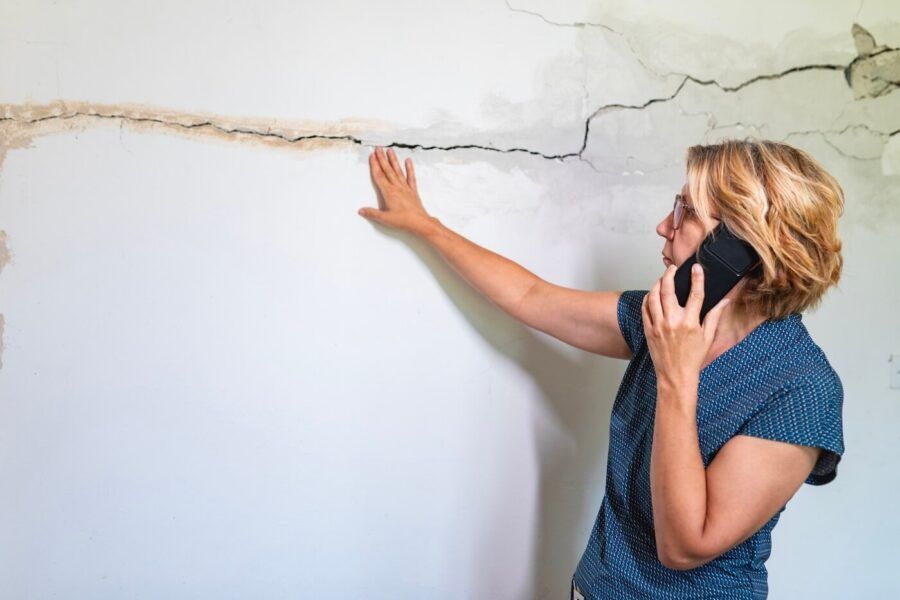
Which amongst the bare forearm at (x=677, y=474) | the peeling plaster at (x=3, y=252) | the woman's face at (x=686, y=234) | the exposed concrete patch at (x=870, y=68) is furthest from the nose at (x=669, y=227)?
the peeling plaster at (x=3, y=252)

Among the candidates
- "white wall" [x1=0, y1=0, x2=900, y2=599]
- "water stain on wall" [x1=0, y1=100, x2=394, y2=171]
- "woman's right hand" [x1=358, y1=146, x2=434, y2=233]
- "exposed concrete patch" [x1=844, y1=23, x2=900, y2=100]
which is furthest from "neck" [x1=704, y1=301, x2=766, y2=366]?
"exposed concrete patch" [x1=844, y1=23, x2=900, y2=100]

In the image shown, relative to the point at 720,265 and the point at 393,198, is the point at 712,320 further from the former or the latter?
the point at 393,198

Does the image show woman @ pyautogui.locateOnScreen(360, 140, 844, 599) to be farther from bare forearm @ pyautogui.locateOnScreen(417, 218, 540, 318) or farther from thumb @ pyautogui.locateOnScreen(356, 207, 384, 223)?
thumb @ pyautogui.locateOnScreen(356, 207, 384, 223)

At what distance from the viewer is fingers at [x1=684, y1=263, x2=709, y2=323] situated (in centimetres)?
90

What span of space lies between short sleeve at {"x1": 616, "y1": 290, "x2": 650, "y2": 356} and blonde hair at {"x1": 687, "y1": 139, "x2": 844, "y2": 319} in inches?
7.9

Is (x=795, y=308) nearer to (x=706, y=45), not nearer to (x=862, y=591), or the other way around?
(x=706, y=45)

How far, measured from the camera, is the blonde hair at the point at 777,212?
89 cm

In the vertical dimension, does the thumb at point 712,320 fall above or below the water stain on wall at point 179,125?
below

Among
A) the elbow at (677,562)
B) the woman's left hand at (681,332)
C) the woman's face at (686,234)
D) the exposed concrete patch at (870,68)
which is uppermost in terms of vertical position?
the exposed concrete patch at (870,68)

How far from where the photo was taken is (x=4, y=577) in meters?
1.19

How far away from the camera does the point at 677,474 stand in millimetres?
863

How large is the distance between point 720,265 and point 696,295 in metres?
0.05

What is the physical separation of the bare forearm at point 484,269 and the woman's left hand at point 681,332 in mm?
320

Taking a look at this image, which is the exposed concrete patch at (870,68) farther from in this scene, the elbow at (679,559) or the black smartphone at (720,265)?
the elbow at (679,559)
